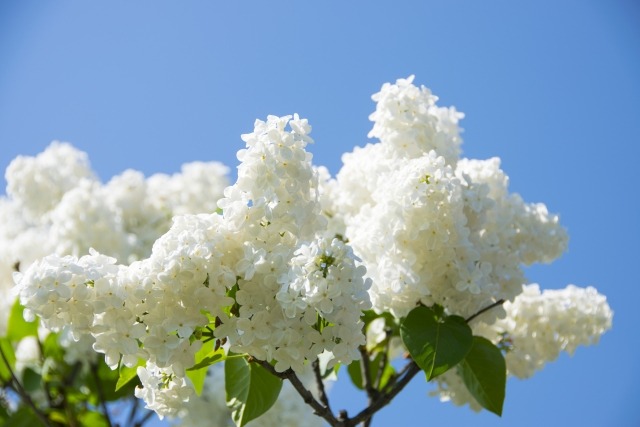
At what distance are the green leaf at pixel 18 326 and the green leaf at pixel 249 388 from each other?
1.80m

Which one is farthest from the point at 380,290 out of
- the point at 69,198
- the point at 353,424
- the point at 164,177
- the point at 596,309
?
the point at 164,177

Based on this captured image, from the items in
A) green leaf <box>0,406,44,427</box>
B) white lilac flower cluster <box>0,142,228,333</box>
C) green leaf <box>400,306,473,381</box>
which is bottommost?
green leaf <box>400,306,473,381</box>

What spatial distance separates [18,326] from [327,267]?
2530mm

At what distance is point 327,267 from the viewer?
5.41 feet

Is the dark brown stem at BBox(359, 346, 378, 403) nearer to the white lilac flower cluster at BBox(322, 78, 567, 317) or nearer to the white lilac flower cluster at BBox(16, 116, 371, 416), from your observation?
the white lilac flower cluster at BBox(322, 78, 567, 317)

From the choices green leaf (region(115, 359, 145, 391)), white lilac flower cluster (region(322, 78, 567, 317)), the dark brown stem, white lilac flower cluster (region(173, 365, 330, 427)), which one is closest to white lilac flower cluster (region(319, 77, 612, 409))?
white lilac flower cluster (region(322, 78, 567, 317))

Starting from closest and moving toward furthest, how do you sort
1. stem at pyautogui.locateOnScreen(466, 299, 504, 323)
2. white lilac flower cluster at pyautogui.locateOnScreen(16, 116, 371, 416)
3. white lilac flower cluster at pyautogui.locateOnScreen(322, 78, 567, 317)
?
white lilac flower cluster at pyautogui.locateOnScreen(16, 116, 371, 416) → white lilac flower cluster at pyautogui.locateOnScreen(322, 78, 567, 317) → stem at pyautogui.locateOnScreen(466, 299, 504, 323)

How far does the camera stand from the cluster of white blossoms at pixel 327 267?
5.46 feet

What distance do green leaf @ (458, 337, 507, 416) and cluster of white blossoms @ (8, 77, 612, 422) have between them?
0.34 feet

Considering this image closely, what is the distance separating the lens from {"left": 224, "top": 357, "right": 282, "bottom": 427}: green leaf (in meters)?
2.20

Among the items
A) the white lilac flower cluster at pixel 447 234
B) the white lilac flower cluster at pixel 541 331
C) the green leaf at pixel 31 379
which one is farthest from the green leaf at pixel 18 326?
the white lilac flower cluster at pixel 541 331

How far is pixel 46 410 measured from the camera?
392cm

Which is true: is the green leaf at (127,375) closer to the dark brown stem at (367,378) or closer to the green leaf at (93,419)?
the dark brown stem at (367,378)

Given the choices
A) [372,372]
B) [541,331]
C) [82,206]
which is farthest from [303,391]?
Result: [82,206]
